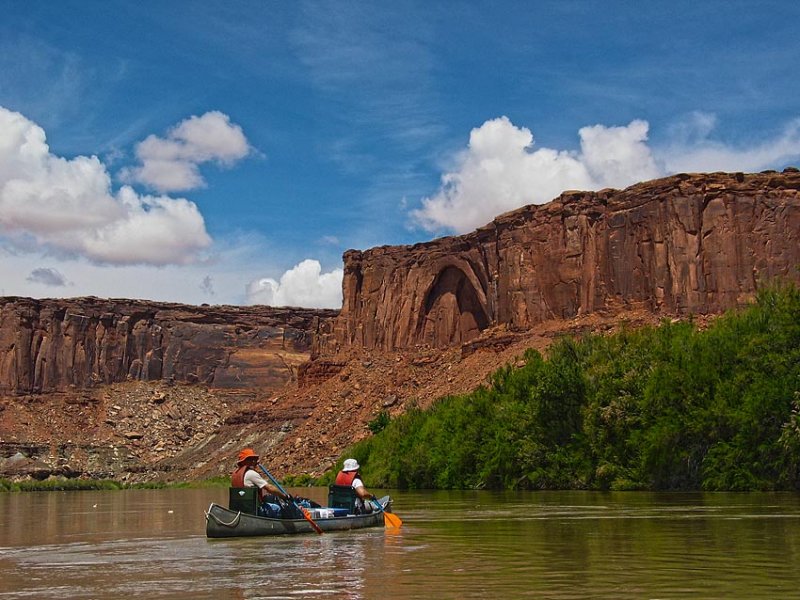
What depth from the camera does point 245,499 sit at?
24734mm

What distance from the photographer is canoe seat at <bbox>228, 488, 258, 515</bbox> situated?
2461 cm

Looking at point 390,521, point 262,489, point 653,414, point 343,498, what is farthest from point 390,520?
point 653,414

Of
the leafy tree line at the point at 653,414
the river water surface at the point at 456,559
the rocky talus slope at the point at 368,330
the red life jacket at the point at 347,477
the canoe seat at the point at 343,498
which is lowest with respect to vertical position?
the river water surface at the point at 456,559

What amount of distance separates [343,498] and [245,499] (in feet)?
13.9

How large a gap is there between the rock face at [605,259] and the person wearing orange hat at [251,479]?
59.6 m

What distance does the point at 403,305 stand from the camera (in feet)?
430

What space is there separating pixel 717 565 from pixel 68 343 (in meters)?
161

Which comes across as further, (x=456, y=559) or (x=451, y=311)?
(x=451, y=311)

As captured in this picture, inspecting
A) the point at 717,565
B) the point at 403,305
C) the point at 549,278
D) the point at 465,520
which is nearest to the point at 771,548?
the point at 717,565

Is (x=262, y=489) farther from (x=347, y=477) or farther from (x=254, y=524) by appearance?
(x=347, y=477)

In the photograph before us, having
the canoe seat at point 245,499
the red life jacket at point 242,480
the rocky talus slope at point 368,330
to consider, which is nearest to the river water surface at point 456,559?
the canoe seat at point 245,499

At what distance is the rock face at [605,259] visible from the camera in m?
92.6

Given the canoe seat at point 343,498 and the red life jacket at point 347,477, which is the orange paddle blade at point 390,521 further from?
the red life jacket at point 347,477

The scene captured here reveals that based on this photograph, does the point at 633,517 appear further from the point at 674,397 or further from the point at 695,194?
the point at 695,194
